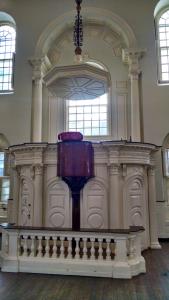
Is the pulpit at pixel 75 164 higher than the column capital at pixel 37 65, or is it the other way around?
the column capital at pixel 37 65

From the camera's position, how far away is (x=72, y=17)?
8414 mm

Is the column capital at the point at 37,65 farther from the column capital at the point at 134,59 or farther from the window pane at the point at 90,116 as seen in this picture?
the column capital at the point at 134,59

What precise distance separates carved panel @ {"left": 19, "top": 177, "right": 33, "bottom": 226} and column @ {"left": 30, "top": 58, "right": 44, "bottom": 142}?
2739 mm

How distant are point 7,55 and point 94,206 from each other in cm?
616

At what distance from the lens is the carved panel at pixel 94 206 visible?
5.14m

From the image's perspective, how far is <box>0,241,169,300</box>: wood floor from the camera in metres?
3.08

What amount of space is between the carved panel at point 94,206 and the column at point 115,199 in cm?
17

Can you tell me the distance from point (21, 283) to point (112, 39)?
7567mm

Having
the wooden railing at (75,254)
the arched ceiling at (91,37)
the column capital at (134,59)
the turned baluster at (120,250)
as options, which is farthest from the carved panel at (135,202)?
the arched ceiling at (91,37)

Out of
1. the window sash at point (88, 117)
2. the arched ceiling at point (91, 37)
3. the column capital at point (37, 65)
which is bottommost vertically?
the window sash at point (88, 117)

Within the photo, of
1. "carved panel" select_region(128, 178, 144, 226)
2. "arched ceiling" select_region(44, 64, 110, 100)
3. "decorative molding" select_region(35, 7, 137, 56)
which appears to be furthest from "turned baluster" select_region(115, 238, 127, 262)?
"decorative molding" select_region(35, 7, 137, 56)

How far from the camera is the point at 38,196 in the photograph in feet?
17.0

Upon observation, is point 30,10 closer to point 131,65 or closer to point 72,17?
point 72,17

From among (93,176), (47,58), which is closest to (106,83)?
(93,176)
